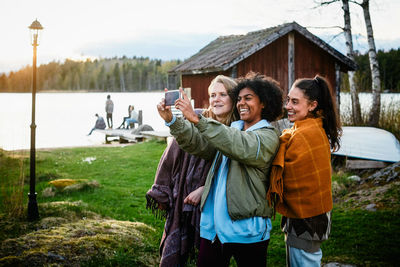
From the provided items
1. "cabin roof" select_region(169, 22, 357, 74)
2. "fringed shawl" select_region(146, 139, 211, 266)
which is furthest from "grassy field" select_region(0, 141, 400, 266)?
"cabin roof" select_region(169, 22, 357, 74)

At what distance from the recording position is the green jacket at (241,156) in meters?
2.08

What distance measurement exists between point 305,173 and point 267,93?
64 centimetres

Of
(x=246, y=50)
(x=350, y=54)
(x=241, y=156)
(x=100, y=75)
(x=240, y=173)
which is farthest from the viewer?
(x=100, y=75)

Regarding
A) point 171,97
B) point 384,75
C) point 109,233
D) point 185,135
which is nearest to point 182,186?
point 185,135

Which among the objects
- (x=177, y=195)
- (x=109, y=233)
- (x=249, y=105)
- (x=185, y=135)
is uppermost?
(x=249, y=105)

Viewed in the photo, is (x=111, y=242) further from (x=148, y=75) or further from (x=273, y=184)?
(x=148, y=75)

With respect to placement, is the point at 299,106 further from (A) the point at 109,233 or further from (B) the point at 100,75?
(B) the point at 100,75

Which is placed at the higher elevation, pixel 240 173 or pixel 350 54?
pixel 350 54

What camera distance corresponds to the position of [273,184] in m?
2.34

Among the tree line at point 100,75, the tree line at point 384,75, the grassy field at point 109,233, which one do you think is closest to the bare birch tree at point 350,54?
the tree line at point 384,75

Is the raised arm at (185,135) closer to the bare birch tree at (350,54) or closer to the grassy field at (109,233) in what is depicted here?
the grassy field at (109,233)

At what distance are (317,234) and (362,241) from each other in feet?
9.24

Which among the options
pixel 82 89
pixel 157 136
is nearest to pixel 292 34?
pixel 157 136

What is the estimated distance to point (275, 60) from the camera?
1260 cm
